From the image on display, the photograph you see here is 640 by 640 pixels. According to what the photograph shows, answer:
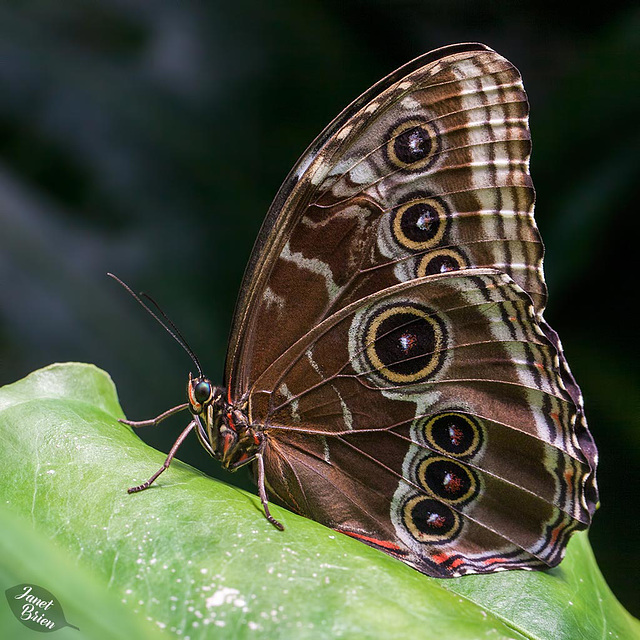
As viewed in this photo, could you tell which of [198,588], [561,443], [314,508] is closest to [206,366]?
[314,508]

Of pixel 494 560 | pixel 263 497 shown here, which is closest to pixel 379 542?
pixel 494 560

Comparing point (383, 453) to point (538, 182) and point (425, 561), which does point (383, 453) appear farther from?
point (538, 182)

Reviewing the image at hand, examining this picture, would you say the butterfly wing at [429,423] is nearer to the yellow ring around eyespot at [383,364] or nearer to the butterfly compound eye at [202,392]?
the yellow ring around eyespot at [383,364]

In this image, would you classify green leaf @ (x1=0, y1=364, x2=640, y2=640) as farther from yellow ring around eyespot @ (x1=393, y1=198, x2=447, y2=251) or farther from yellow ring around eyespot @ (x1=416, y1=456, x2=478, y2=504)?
yellow ring around eyespot @ (x1=393, y1=198, x2=447, y2=251)

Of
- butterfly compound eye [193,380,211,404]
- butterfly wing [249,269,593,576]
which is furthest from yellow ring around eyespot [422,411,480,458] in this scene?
butterfly compound eye [193,380,211,404]

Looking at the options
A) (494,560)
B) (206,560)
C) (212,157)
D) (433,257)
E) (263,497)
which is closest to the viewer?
(206,560)

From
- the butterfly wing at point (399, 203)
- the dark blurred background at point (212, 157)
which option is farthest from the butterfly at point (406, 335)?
the dark blurred background at point (212, 157)

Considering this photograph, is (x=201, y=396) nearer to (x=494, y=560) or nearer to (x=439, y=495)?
(x=439, y=495)
